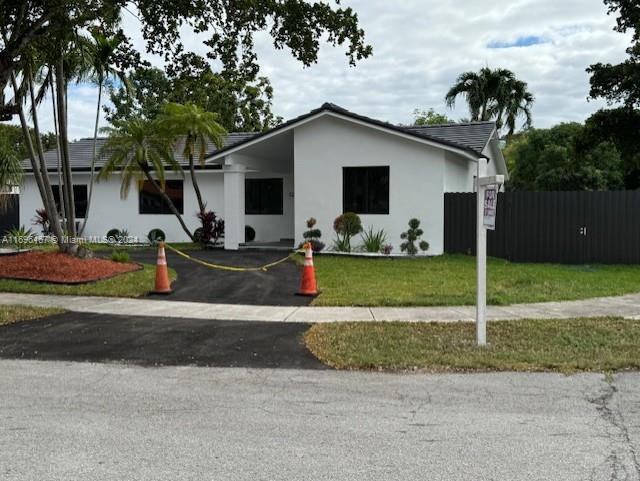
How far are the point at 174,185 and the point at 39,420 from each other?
1882 centimetres

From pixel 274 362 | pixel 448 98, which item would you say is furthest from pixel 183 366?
pixel 448 98

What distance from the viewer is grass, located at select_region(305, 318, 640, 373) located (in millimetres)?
6672

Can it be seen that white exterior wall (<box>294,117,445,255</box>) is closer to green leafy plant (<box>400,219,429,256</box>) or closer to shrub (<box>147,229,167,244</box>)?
green leafy plant (<box>400,219,429,256</box>)

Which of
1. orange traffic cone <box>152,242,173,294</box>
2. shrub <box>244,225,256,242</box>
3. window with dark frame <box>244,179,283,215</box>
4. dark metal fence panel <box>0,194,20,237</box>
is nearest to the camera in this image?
orange traffic cone <box>152,242,173,294</box>

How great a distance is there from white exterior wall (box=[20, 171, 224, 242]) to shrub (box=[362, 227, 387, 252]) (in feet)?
22.4

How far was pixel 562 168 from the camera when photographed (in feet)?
117

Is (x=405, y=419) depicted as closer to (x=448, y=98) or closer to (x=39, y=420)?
(x=39, y=420)

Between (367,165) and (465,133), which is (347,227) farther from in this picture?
(465,133)

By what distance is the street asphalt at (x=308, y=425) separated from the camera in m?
4.00

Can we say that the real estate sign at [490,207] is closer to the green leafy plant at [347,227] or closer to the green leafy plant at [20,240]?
the green leafy plant at [347,227]

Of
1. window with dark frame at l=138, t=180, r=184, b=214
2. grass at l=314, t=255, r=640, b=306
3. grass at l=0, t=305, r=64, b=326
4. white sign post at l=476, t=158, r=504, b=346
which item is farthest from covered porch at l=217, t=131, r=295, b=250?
white sign post at l=476, t=158, r=504, b=346

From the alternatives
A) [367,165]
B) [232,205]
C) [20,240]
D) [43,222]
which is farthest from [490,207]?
[43,222]

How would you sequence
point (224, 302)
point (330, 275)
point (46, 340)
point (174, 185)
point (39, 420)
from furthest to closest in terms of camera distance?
point (174, 185) → point (330, 275) → point (224, 302) → point (46, 340) → point (39, 420)

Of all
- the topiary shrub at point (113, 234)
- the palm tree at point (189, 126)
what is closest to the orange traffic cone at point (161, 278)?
the palm tree at point (189, 126)
